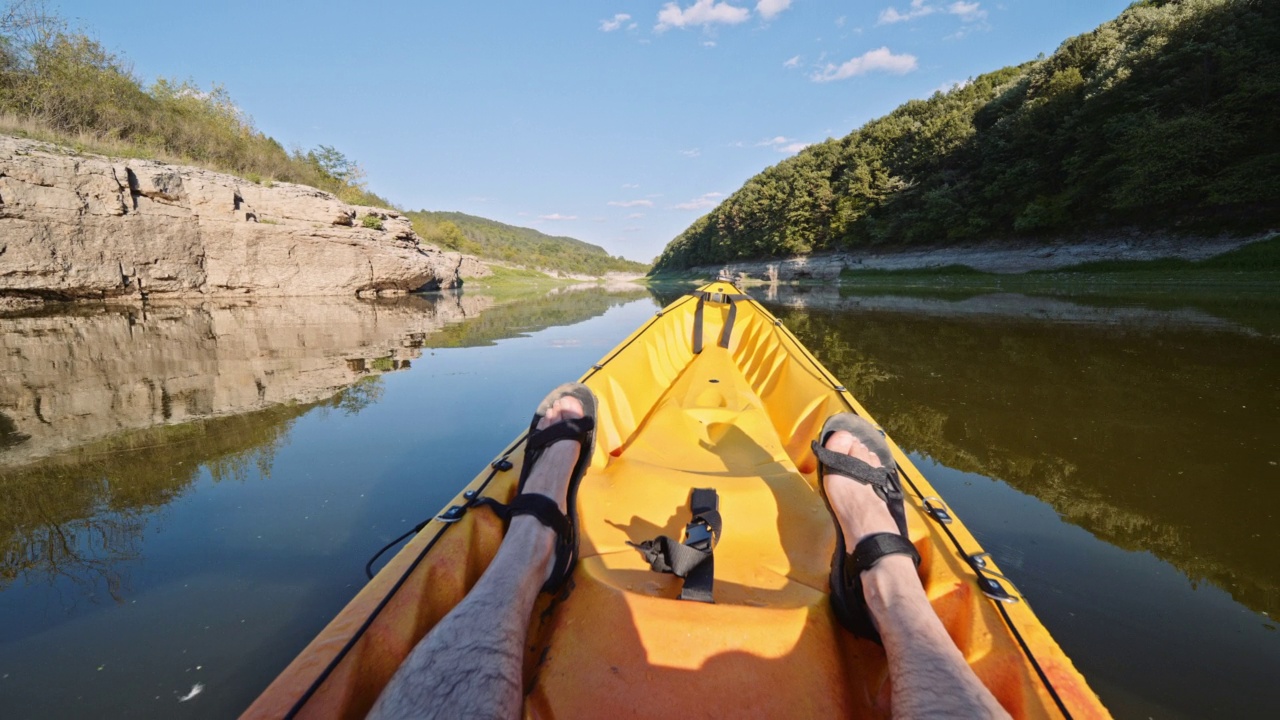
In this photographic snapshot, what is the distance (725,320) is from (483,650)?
459 centimetres

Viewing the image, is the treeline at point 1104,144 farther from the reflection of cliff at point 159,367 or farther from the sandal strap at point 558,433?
the reflection of cliff at point 159,367

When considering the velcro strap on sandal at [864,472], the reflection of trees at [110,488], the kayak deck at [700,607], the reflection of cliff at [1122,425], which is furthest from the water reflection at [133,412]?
the reflection of cliff at [1122,425]

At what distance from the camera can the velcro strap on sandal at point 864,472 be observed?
1407 millimetres

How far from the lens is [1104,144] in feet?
60.6

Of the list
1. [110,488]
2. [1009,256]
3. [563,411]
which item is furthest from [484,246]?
[563,411]

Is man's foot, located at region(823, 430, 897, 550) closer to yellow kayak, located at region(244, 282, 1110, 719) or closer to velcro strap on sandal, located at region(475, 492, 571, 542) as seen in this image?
yellow kayak, located at region(244, 282, 1110, 719)

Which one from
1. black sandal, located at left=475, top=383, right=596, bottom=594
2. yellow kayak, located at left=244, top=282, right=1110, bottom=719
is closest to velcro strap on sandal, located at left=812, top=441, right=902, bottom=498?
yellow kayak, located at left=244, top=282, right=1110, bottom=719

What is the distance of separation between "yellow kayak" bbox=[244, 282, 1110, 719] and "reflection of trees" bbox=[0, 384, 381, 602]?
60.6 inches

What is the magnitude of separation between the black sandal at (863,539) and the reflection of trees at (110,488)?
8.38 feet

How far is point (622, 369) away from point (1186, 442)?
3.40 meters

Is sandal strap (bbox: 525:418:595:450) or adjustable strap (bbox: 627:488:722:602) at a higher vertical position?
sandal strap (bbox: 525:418:595:450)

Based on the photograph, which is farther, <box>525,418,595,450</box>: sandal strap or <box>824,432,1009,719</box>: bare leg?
<box>525,418,595,450</box>: sandal strap

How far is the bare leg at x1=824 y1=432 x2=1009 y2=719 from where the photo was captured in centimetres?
83

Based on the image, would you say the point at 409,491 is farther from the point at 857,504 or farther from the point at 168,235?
the point at 168,235
